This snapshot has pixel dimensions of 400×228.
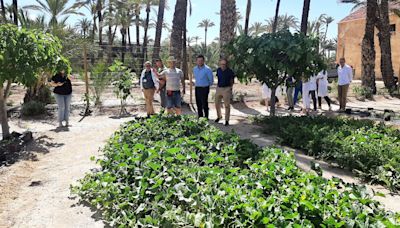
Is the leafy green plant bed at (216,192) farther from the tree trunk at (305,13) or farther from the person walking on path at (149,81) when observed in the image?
the tree trunk at (305,13)

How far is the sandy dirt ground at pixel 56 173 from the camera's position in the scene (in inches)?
156

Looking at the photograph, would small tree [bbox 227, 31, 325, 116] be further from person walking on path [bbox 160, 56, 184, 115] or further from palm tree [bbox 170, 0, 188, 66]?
palm tree [bbox 170, 0, 188, 66]

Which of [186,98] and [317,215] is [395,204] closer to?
[317,215]

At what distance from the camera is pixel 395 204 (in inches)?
165

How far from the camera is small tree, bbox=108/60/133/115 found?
11.5 metres

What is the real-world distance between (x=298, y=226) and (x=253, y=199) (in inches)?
19.9

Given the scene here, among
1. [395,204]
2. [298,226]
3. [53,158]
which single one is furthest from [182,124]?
[298,226]

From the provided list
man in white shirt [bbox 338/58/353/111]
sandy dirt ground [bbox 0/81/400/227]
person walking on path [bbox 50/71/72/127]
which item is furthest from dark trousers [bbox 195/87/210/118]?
man in white shirt [bbox 338/58/353/111]

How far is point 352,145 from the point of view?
224 inches

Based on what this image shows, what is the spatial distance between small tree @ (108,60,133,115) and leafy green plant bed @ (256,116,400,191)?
499 cm

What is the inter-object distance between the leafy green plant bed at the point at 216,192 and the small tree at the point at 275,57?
3879 mm

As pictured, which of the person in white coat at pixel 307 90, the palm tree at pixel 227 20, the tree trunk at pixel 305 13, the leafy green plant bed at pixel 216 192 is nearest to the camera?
the leafy green plant bed at pixel 216 192

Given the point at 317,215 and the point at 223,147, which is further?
the point at 223,147

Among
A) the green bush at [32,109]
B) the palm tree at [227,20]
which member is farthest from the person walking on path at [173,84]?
the green bush at [32,109]
